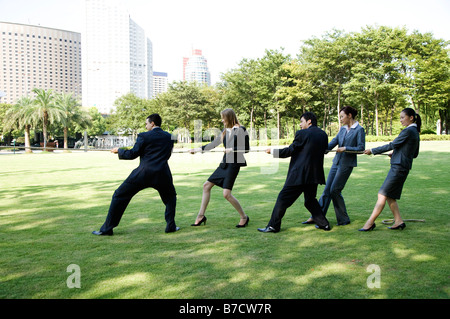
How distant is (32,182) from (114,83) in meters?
133

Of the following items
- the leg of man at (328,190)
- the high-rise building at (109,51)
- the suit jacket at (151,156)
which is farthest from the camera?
the high-rise building at (109,51)

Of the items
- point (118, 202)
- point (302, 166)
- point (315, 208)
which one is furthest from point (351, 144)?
point (118, 202)

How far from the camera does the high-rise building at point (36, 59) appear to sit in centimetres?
13150

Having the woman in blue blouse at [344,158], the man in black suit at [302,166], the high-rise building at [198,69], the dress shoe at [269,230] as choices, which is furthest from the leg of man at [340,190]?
the high-rise building at [198,69]

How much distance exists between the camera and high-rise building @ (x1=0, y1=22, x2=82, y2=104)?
13150 cm

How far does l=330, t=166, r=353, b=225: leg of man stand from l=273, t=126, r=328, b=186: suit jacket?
0.61 metres

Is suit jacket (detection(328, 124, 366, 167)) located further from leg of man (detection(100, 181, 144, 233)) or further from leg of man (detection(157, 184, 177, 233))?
leg of man (detection(100, 181, 144, 233))

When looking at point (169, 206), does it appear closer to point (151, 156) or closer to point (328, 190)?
point (151, 156)

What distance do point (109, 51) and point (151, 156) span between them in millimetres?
143638

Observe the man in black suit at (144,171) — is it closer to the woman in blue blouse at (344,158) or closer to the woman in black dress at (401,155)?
the woman in blue blouse at (344,158)

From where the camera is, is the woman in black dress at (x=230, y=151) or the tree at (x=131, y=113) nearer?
the woman in black dress at (x=230, y=151)

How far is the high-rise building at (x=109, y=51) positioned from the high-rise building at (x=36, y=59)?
11960 mm

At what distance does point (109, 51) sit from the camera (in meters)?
137
